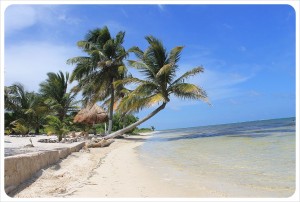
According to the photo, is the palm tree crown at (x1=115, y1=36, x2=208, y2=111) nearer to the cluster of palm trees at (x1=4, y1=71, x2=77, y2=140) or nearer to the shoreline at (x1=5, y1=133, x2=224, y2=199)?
the cluster of palm trees at (x1=4, y1=71, x2=77, y2=140)

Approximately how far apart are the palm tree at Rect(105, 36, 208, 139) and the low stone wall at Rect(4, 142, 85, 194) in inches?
413

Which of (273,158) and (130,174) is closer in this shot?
(130,174)

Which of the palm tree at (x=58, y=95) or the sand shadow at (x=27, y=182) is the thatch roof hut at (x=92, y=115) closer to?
the palm tree at (x=58, y=95)

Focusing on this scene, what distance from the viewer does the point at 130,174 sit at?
19.2ft

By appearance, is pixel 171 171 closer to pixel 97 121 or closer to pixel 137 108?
pixel 137 108

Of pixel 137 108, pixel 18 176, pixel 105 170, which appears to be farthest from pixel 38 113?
pixel 18 176

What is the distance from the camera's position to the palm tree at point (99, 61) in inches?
768

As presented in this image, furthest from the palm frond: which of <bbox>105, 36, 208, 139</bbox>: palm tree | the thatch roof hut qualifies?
the thatch roof hut

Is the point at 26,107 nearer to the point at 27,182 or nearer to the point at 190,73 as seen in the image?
the point at 190,73

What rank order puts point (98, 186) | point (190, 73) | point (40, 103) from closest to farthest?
point (98, 186) < point (190, 73) < point (40, 103)

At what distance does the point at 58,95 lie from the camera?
80.1ft

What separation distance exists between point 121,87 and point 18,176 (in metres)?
16.4

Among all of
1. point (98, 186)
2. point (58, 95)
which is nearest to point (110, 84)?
point (58, 95)

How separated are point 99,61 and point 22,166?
15685 millimetres
